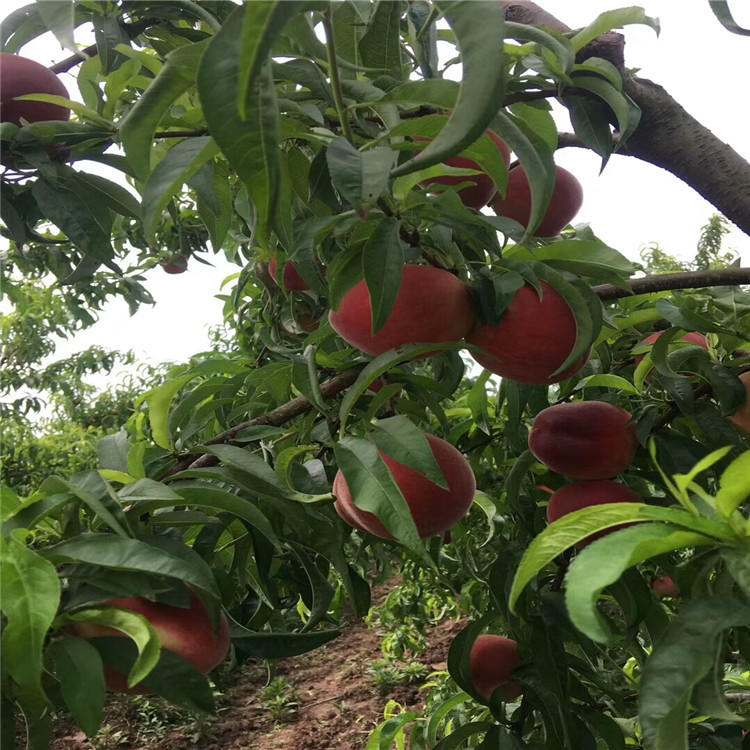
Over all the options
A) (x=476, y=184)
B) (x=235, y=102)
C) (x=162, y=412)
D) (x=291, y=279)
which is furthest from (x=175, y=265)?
(x=235, y=102)

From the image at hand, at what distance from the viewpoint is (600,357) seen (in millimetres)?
802

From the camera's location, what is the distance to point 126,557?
0.41 metres

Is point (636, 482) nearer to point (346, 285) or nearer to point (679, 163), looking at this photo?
point (679, 163)

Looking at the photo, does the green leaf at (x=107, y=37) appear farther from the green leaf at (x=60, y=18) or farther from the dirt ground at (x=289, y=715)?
the dirt ground at (x=289, y=715)

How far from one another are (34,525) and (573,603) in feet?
1.12

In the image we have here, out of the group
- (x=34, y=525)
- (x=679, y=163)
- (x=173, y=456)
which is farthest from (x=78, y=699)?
(x=679, y=163)

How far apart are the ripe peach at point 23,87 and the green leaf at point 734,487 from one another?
21.8 inches

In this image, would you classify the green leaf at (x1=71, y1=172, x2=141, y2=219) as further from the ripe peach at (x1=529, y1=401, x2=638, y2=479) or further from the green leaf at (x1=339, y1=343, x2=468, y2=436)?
the ripe peach at (x1=529, y1=401, x2=638, y2=479)

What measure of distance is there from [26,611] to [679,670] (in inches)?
12.6

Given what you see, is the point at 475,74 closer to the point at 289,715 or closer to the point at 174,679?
the point at 174,679

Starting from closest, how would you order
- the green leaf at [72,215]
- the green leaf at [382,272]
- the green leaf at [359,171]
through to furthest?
1. the green leaf at [359,171]
2. the green leaf at [382,272]
3. the green leaf at [72,215]

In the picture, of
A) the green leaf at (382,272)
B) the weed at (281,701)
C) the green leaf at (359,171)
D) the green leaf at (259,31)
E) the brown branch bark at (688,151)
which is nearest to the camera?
the green leaf at (259,31)

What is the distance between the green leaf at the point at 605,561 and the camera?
27 centimetres

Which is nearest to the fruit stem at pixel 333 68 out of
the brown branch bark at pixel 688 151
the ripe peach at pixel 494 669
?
the brown branch bark at pixel 688 151
